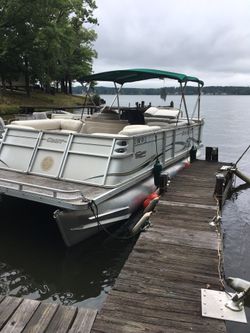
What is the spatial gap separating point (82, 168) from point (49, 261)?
203cm

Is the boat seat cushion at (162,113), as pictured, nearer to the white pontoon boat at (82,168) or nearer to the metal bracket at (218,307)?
the white pontoon boat at (82,168)

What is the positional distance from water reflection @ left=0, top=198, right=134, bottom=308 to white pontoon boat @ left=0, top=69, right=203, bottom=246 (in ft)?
1.54

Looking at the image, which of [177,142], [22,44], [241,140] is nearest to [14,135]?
[177,142]

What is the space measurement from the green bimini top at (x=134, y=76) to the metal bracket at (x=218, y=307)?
23.0 ft

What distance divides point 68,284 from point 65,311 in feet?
6.90

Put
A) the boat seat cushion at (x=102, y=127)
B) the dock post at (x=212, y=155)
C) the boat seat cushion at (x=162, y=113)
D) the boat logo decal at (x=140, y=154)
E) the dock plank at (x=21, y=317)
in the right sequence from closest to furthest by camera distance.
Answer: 1. the dock plank at (x=21, y=317)
2. the boat logo decal at (x=140, y=154)
3. the boat seat cushion at (x=102, y=127)
4. the boat seat cushion at (x=162, y=113)
5. the dock post at (x=212, y=155)

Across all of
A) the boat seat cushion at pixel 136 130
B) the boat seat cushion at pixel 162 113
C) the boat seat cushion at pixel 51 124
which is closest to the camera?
the boat seat cushion at pixel 136 130

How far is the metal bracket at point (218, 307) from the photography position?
4.32 m

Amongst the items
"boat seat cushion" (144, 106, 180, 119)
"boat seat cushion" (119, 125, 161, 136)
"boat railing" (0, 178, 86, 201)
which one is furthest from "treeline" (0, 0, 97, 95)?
"boat railing" (0, 178, 86, 201)

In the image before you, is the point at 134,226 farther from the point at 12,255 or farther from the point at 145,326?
the point at 145,326

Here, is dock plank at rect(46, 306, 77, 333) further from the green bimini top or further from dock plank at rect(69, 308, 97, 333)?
the green bimini top

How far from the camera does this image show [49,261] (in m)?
7.14

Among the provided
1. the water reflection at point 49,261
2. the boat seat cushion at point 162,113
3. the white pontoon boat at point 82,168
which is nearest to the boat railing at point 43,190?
the white pontoon boat at point 82,168

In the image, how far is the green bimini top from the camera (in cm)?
1063
